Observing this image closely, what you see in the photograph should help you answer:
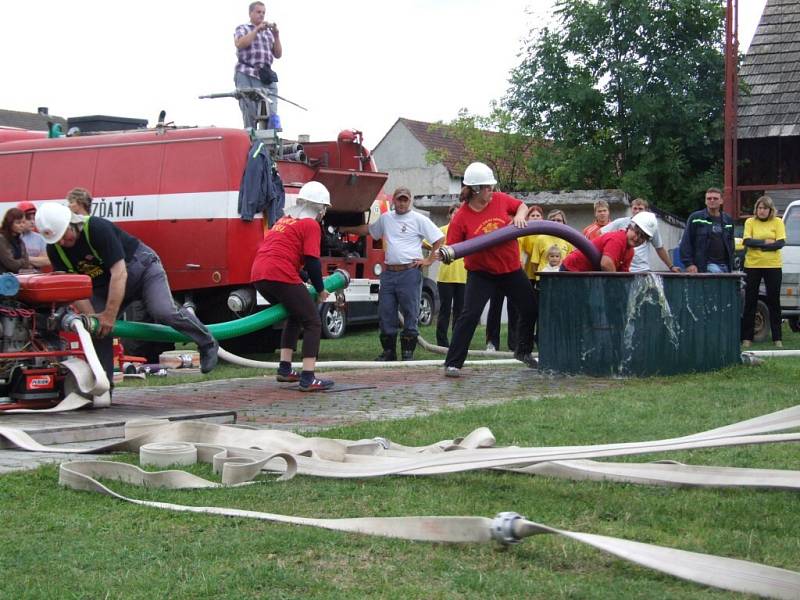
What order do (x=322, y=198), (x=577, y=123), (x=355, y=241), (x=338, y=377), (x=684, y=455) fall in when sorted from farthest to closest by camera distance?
(x=577, y=123) → (x=355, y=241) → (x=338, y=377) → (x=322, y=198) → (x=684, y=455)

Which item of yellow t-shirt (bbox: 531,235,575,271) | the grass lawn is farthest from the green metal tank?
the grass lawn

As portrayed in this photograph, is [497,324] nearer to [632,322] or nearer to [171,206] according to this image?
[632,322]

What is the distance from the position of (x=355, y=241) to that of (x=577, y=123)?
16913 millimetres

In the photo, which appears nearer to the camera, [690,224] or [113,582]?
[113,582]

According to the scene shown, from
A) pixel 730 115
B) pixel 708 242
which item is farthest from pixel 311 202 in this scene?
pixel 730 115

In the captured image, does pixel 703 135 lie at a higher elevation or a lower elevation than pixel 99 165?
higher

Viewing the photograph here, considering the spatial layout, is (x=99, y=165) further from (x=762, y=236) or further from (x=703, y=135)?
(x=703, y=135)

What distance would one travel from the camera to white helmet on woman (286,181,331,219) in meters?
10.3

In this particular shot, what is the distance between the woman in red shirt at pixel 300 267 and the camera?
1017cm

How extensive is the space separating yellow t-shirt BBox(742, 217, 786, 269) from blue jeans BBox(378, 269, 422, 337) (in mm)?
4462

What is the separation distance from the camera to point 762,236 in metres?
15.1

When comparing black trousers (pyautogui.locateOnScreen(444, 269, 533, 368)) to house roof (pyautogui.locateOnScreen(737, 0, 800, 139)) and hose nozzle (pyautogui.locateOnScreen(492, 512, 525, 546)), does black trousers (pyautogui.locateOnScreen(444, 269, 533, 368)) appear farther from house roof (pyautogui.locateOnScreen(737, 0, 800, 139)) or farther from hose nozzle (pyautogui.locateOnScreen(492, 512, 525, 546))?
house roof (pyautogui.locateOnScreen(737, 0, 800, 139))

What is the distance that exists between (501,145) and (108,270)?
33846mm

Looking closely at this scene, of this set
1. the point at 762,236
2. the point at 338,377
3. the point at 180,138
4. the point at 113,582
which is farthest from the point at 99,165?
the point at 113,582
